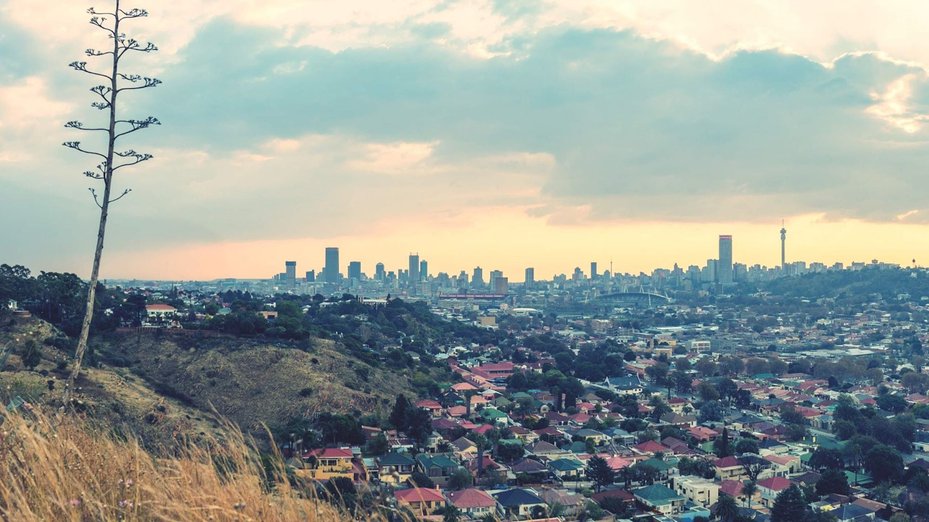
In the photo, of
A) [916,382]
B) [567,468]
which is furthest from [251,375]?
[916,382]

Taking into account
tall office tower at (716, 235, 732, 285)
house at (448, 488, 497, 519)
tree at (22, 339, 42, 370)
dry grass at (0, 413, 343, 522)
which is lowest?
house at (448, 488, 497, 519)

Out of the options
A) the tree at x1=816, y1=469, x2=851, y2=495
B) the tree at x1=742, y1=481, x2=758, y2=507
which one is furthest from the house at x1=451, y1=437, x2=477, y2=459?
the tree at x1=816, y1=469, x2=851, y2=495

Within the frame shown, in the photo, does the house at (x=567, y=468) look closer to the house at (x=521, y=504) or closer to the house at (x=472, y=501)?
the house at (x=521, y=504)

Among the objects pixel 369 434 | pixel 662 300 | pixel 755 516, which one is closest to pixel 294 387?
pixel 369 434

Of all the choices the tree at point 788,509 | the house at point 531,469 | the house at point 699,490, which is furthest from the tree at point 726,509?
the house at point 531,469

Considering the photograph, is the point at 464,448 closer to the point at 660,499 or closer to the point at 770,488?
the point at 660,499

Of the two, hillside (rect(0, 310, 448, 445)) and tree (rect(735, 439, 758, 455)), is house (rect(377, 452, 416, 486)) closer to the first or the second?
hillside (rect(0, 310, 448, 445))
